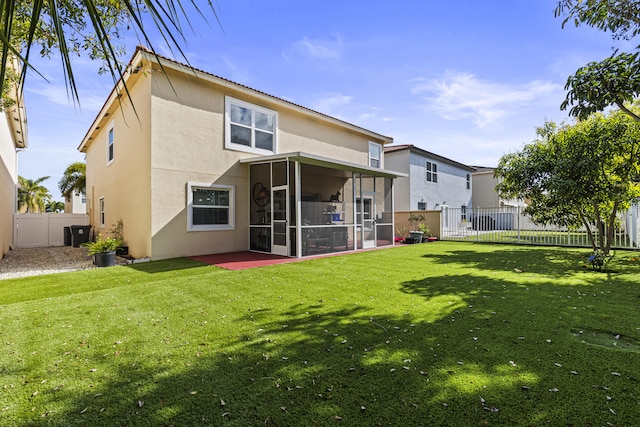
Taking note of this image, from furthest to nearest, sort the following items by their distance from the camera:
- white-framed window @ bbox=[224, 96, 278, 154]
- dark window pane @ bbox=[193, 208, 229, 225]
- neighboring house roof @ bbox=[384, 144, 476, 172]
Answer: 1. neighboring house roof @ bbox=[384, 144, 476, 172]
2. white-framed window @ bbox=[224, 96, 278, 154]
3. dark window pane @ bbox=[193, 208, 229, 225]

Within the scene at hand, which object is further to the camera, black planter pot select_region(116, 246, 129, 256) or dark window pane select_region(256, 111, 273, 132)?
dark window pane select_region(256, 111, 273, 132)

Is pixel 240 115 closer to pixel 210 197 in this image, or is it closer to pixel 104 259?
pixel 210 197

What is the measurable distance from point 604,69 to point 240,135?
9.75 meters

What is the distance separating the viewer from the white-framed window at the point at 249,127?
11.0 metres

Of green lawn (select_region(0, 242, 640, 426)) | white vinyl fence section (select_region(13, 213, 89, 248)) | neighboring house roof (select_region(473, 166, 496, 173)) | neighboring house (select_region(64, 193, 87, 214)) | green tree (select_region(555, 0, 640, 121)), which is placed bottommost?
green lawn (select_region(0, 242, 640, 426))

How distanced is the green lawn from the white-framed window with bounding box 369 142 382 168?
38.0 ft

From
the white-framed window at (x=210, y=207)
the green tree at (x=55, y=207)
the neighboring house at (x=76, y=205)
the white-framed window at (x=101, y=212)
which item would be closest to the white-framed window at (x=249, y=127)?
the white-framed window at (x=210, y=207)

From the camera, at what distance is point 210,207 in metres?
10.5

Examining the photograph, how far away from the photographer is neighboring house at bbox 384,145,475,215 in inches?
814

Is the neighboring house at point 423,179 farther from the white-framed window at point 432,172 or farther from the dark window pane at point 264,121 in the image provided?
the dark window pane at point 264,121

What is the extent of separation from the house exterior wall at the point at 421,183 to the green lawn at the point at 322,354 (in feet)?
48.5

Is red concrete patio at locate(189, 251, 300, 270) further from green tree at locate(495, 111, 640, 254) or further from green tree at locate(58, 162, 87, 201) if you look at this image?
green tree at locate(58, 162, 87, 201)

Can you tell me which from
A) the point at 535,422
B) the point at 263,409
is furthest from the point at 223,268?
the point at 535,422

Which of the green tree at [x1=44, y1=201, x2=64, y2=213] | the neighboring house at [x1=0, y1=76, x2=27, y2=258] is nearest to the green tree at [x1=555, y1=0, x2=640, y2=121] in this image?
the neighboring house at [x1=0, y1=76, x2=27, y2=258]
